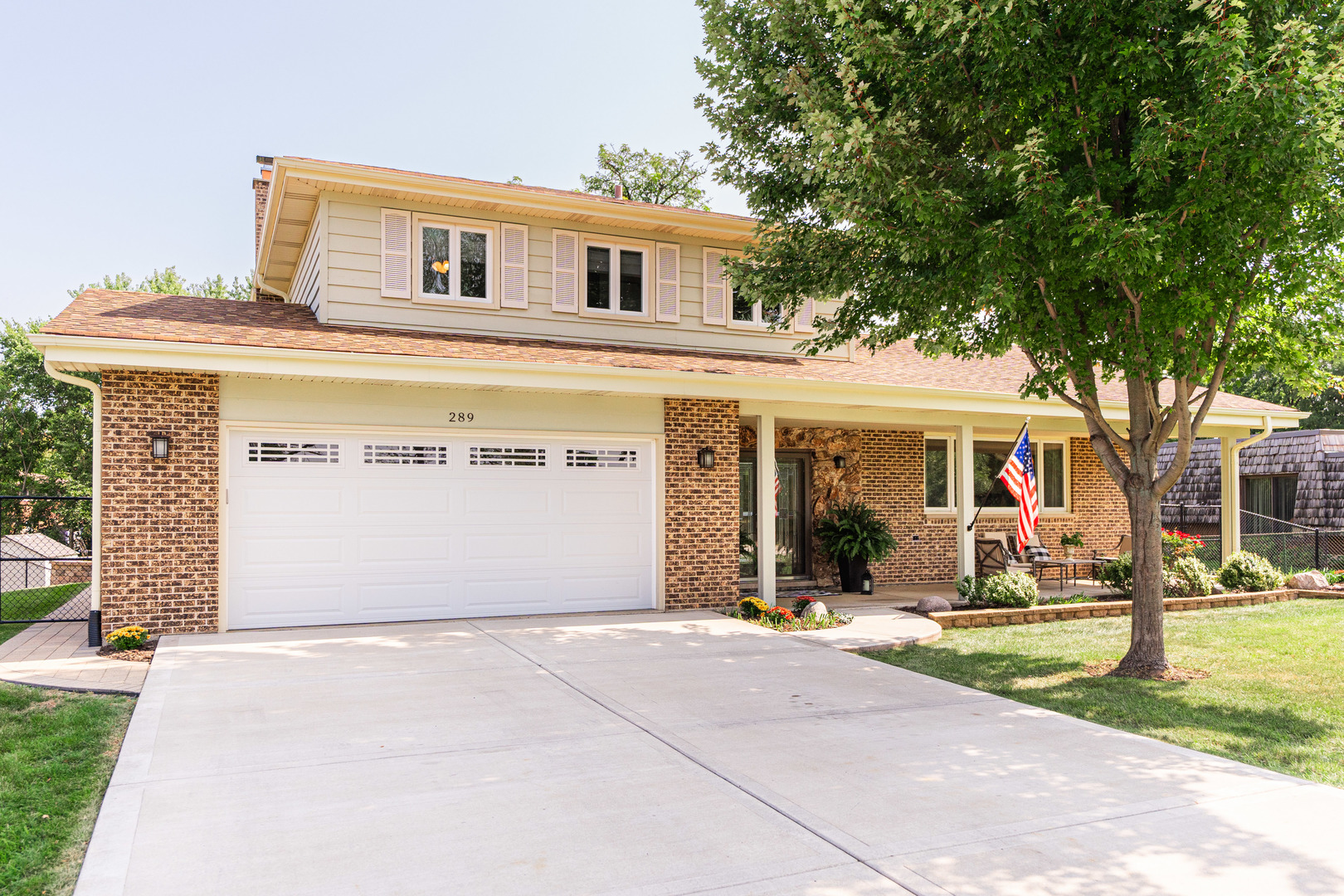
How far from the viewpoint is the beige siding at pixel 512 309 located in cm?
1123

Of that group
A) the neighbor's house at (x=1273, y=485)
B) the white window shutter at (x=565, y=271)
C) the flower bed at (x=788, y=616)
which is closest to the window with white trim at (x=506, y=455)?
the white window shutter at (x=565, y=271)

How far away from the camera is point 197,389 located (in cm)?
966

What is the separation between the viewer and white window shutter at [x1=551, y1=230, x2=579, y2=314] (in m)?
Answer: 12.3

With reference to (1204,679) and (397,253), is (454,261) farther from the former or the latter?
(1204,679)

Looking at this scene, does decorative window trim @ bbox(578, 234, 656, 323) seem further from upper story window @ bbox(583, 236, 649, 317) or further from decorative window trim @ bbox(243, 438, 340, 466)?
decorative window trim @ bbox(243, 438, 340, 466)

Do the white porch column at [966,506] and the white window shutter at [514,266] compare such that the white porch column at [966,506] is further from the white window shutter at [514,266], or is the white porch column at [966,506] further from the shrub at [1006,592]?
the white window shutter at [514,266]

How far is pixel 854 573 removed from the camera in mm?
14672

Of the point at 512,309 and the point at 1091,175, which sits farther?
the point at 512,309

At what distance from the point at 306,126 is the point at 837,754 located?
122 feet

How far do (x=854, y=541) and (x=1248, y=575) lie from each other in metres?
6.05

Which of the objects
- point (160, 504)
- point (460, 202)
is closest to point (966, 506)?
point (460, 202)

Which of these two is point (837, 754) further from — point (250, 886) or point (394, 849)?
point (250, 886)

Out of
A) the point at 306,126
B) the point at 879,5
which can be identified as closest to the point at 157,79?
the point at 306,126

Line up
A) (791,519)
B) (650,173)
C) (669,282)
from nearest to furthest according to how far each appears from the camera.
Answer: (669,282), (791,519), (650,173)
